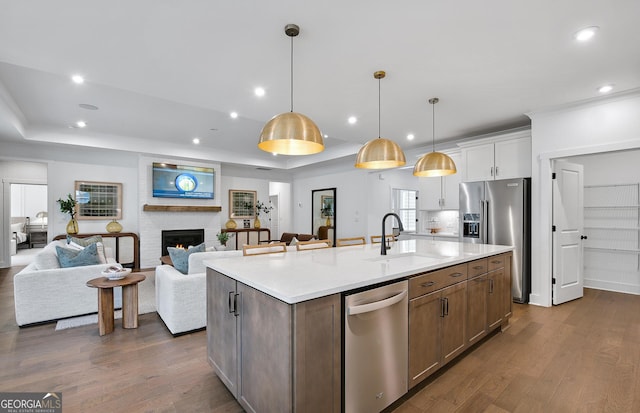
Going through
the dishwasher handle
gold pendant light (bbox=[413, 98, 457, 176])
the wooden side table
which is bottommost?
the wooden side table

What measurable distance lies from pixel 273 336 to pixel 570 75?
12.4ft

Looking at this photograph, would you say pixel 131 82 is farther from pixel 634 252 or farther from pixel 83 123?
pixel 634 252

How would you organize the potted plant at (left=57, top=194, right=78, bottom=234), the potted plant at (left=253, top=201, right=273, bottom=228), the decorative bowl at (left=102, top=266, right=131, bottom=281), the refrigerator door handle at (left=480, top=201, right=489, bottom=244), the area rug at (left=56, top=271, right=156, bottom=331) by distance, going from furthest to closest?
the potted plant at (left=253, top=201, right=273, bottom=228), the potted plant at (left=57, top=194, right=78, bottom=234), the refrigerator door handle at (left=480, top=201, right=489, bottom=244), the area rug at (left=56, top=271, right=156, bottom=331), the decorative bowl at (left=102, top=266, right=131, bottom=281)

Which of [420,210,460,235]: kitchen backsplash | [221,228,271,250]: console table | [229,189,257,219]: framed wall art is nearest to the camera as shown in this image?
[420,210,460,235]: kitchen backsplash

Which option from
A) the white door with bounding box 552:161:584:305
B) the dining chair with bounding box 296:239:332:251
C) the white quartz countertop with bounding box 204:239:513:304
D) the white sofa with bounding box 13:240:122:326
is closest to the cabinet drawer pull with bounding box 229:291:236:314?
the white quartz countertop with bounding box 204:239:513:304

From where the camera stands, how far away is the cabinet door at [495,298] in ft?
9.27

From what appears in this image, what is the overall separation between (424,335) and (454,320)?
0.43 metres

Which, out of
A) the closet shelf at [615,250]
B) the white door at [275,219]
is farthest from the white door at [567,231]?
the white door at [275,219]

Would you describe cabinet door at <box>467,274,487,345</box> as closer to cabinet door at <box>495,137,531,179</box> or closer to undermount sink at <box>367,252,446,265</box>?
undermount sink at <box>367,252,446,265</box>

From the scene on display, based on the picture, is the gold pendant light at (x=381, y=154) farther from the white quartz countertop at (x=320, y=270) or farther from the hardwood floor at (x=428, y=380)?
the hardwood floor at (x=428, y=380)

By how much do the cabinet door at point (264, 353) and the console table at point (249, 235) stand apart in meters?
6.78

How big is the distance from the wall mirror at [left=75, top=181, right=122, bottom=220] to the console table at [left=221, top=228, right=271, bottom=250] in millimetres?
2550

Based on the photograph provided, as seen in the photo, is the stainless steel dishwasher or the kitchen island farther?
the stainless steel dishwasher

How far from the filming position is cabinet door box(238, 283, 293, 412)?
1.42 metres
